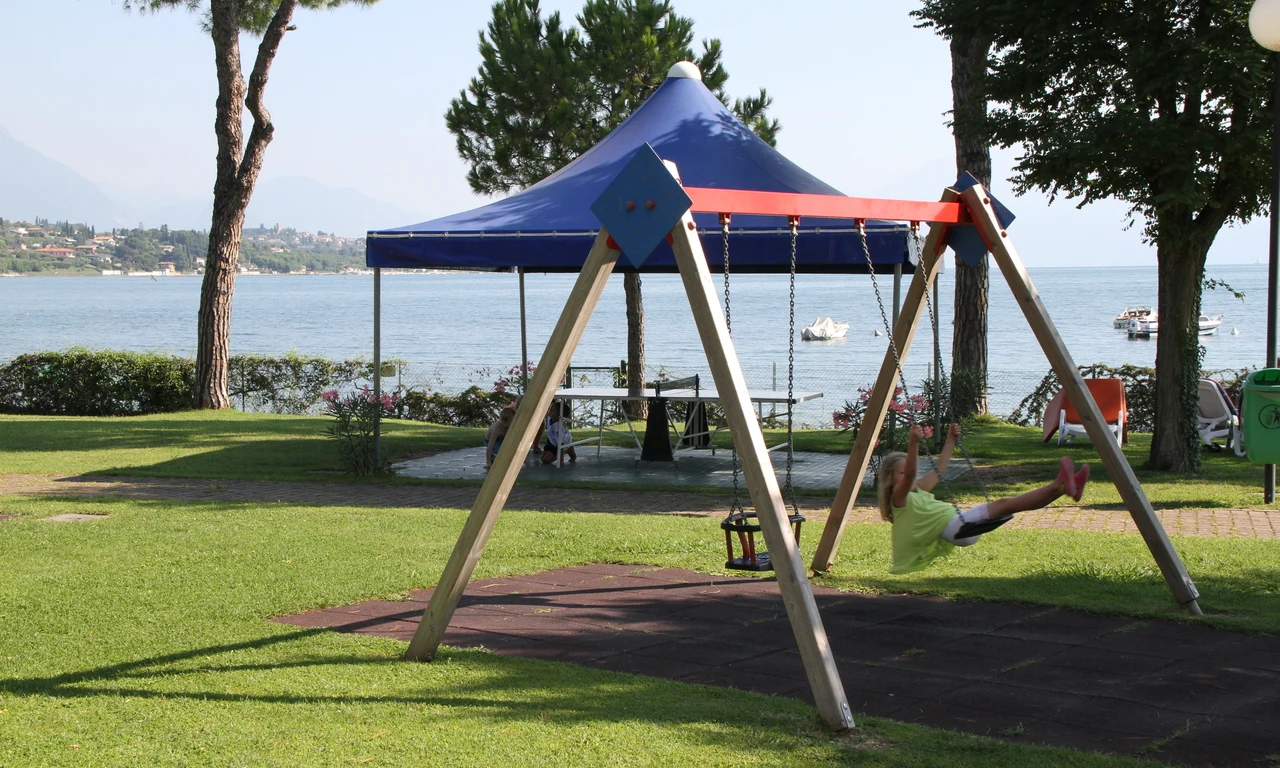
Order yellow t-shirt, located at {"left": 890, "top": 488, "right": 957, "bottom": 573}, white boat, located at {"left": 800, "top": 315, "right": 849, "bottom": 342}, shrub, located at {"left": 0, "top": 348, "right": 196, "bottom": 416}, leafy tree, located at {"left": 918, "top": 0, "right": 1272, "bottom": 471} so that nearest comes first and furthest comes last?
yellow t-shirt, located at {"left": 890, "top": 488, "right": 957, "bottom": 573} → leafy tree, located at {"left": 918, "top": 0, "right": 1272, "bottom": 471} → shrub, located at {"left": 0, "top": 348, "right": 196, "bottom": 416} → white boat, located at {"left": 800, "top": 315, "right": 849, "bottom": 342}

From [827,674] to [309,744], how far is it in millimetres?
1839

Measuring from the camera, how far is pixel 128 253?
14712cm

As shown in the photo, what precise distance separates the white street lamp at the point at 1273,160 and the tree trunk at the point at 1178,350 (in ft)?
5.32

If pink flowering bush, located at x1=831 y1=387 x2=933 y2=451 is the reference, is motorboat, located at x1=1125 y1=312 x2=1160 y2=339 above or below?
above

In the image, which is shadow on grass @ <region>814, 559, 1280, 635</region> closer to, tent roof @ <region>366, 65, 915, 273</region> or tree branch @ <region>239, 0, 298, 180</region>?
tent roof @ <region>366, 65, 915, 273</region>

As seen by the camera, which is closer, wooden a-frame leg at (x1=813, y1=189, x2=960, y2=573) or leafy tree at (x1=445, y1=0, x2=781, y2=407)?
wooden a-frame leg at (x1=813, y1=189, x2=960, y2=573)

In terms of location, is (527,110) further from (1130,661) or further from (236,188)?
(1130,661)

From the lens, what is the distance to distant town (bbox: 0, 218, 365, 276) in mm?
139625

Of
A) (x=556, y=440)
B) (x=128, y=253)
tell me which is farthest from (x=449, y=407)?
(x=128, y=253)

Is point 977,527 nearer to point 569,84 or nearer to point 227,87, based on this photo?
point 569,84

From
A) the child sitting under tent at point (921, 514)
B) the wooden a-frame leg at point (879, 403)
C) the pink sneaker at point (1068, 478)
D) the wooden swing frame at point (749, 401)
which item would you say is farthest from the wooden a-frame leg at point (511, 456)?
the wooden a-frame leg at point (879, 403)

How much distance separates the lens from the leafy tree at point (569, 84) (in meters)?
18.4

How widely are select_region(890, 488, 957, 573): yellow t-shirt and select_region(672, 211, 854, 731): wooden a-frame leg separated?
4.28 ft

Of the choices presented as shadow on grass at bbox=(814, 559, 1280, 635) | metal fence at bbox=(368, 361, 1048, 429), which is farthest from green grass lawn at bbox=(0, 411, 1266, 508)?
shadow on grass at bbox=(814, 559, 1280, 635)
